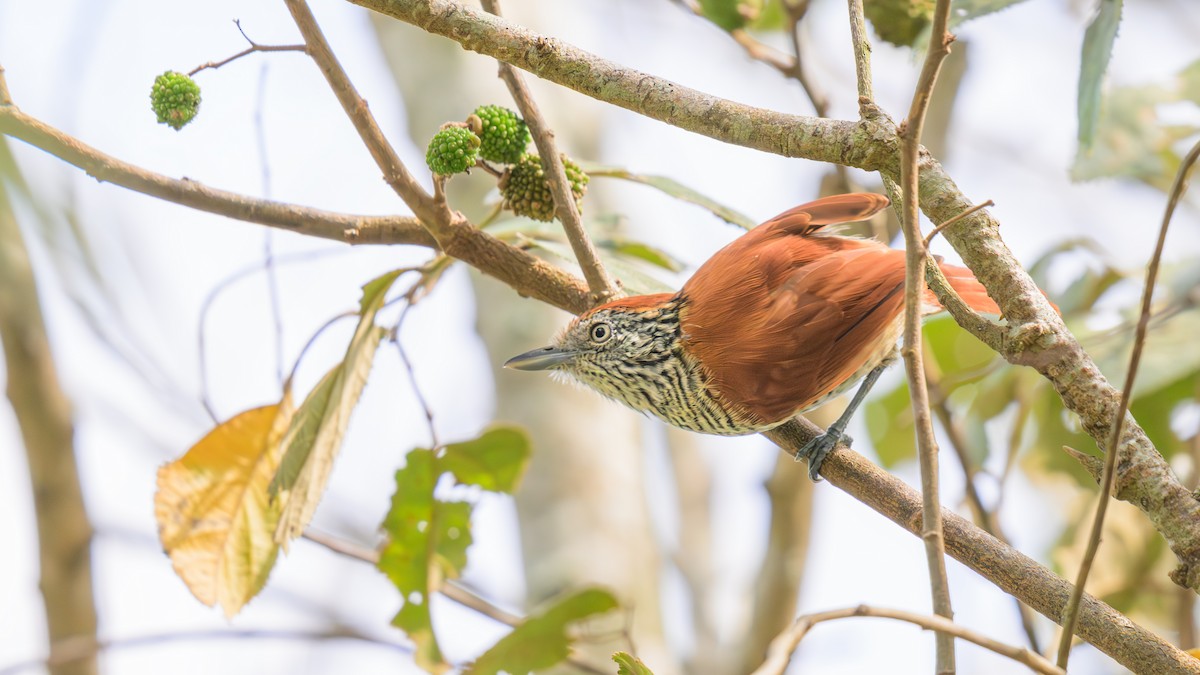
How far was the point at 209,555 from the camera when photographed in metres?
3.07

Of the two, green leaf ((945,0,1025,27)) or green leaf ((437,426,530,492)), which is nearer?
green leaf ((945,0,1025,27))

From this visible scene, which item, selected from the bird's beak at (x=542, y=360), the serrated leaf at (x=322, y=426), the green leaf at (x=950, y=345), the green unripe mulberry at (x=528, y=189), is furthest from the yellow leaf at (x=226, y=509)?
the green leaf at (x=950, y=345)

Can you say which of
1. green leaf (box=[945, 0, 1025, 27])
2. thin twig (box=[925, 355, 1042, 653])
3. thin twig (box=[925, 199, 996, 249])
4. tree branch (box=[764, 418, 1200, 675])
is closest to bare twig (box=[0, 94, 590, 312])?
tree branch (box=[764, 418, 1200, 675])

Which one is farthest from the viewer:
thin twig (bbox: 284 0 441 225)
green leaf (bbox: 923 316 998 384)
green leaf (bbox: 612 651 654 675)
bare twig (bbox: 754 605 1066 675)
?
green leaf (bbox: 923 316 998 384)

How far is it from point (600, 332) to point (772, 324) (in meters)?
0.58

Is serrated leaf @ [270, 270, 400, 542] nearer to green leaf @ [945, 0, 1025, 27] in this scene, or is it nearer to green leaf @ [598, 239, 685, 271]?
green leaf @ [598, 239, 685, 271]

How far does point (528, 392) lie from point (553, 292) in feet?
7.22

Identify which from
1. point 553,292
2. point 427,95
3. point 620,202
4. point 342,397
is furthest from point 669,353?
point 620,202

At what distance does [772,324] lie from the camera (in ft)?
10.1

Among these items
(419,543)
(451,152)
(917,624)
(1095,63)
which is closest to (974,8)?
(1095,63)

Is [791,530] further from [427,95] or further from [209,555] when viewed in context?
[427,95]

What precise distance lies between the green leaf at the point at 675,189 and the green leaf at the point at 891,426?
163 centimetres

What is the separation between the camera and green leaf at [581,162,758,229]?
10.2 ft

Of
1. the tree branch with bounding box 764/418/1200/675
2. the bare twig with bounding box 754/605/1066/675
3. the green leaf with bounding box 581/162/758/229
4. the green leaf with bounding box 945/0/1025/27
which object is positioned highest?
the green leaf with bounding box 945/0/1025/27
